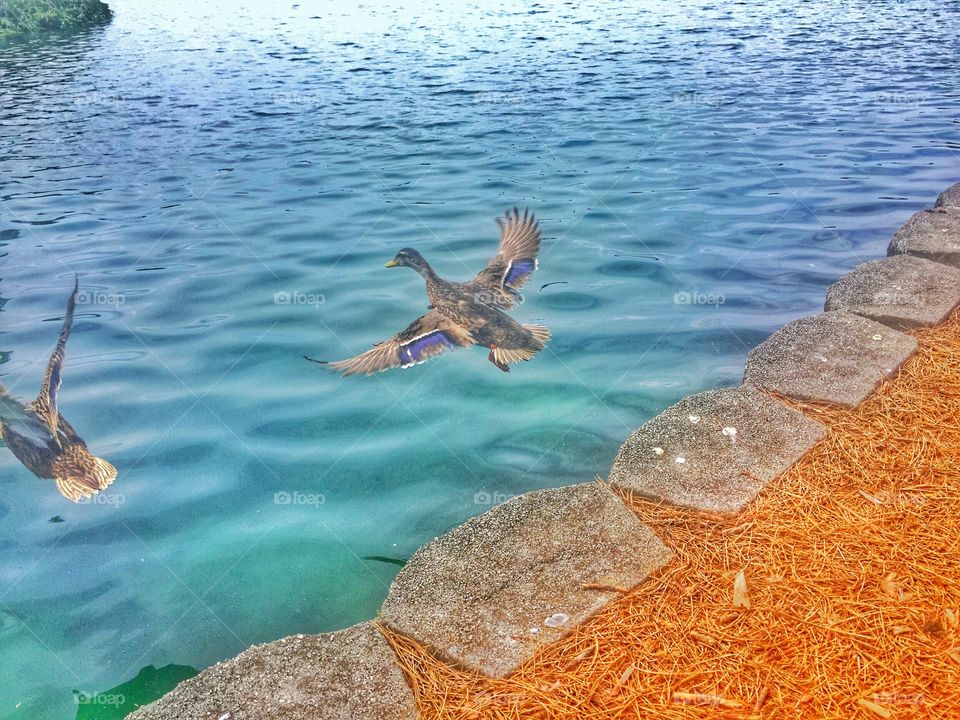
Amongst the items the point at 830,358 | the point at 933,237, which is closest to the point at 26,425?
the point at 830,358

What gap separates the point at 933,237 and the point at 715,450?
2.94 meters

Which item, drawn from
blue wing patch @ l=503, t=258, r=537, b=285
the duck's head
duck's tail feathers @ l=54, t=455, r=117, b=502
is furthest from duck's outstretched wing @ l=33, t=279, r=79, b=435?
blue wing patch @ l=503, t=258, r=537, b=285

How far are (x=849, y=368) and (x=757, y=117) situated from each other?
6.55 metres

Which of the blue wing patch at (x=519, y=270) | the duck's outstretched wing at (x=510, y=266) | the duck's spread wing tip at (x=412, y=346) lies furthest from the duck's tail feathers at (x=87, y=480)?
the blue wing patch at (x=519, y=270)

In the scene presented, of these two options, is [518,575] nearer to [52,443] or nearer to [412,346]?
[412,346]

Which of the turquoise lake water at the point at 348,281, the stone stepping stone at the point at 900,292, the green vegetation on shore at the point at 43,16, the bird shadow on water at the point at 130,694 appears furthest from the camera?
the green vegetation on shore at the point at 43,16

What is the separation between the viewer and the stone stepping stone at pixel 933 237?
14.5 feet

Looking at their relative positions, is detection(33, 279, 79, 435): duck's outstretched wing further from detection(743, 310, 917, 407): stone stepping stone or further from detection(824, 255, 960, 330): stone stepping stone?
detection(824, 255, 960, 330): stone stepping stone

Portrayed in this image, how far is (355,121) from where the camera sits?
30.7 ft

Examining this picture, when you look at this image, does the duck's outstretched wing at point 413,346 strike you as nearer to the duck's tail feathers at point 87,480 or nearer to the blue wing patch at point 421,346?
the blue wing patch at point 421,346

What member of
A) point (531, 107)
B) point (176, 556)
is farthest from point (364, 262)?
point (531, 107)

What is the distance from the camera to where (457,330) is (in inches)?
162

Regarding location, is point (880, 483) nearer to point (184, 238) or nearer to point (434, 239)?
point (434, 239)

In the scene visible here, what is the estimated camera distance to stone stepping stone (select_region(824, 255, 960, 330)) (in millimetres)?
3695
